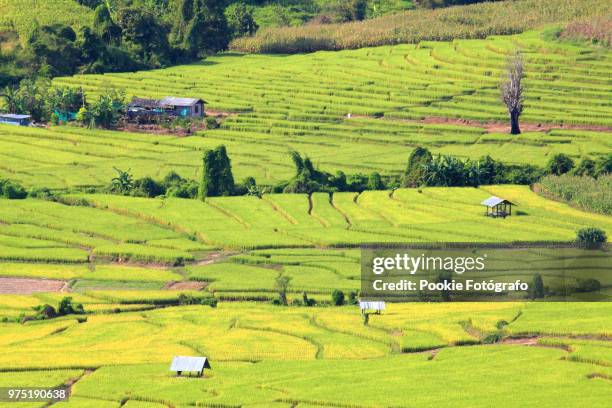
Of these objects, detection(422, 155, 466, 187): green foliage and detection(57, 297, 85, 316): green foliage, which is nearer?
detection(57, 297, 85, 316): green foliage

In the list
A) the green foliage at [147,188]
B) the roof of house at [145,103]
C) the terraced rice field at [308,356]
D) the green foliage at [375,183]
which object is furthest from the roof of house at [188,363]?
the roof of house at [145,103]

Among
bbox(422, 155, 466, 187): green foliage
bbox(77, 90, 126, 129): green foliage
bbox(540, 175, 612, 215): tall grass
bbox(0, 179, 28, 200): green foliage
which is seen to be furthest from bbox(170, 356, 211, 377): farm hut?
bbox(77, 90, 126, 129): green foliage

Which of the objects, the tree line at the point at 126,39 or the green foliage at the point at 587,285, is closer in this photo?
the green foliage at the point at 587,285

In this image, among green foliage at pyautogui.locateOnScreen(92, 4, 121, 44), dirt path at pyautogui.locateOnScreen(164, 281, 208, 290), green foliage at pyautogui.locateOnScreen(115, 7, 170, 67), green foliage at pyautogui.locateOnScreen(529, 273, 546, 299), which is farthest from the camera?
green foliage at pyautogui.locateOnScreen(115, 7, 170, 67)

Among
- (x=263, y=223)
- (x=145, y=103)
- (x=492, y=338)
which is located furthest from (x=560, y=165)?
(x=145, y=103)

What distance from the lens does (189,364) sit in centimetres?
5625

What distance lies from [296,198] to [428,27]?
6502 cm

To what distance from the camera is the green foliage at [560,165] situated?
9962 cm

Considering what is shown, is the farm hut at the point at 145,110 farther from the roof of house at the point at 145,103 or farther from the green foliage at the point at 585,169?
the green foliage at the point at 585,169

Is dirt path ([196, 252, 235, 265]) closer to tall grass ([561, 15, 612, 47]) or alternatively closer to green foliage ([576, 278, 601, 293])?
green foliage ([576, 278, 601, 293])

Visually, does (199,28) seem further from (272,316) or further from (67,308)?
(272,316)

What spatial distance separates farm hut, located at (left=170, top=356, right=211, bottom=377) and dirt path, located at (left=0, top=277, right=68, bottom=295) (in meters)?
19.8

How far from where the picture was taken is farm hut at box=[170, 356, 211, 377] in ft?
184

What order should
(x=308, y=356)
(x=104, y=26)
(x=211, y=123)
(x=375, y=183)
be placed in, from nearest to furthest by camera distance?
(x=308, y=356) < (x=375, y=183) < (x=211, y=123) < (x=104, y=26)
